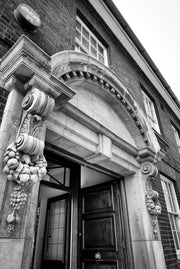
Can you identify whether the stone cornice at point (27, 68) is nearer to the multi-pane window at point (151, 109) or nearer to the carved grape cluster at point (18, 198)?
the carved grape cluster at point (18, 198)

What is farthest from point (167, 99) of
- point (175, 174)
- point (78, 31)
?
point (78, 31)

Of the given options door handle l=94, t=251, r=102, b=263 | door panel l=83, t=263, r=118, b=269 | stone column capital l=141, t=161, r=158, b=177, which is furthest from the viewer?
stone column capital l=141, t=161, r=158, b=177

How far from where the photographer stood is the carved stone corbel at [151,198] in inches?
123

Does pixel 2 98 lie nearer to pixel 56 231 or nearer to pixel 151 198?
pixel 151 198

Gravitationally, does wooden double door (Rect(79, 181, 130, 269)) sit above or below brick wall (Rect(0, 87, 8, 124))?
below

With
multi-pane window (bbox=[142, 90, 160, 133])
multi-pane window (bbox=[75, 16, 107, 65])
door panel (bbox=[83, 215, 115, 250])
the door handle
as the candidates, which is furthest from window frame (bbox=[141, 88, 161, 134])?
the door handle

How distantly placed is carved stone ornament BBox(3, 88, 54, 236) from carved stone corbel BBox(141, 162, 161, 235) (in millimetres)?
2428

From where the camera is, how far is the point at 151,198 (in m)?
3.22

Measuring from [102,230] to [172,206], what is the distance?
9.00 ft

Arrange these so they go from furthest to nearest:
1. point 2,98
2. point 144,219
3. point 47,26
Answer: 1. point 144,219
2. point 47,26
3. point 2,98

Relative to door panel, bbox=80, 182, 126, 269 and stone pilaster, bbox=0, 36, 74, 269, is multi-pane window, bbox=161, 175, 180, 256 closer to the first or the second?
door panel, bbox=80, 182, 126, 269

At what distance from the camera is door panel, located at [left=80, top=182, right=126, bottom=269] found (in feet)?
9.96

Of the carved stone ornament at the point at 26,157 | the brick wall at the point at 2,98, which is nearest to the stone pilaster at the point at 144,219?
the carved stone ornament at the point at 26,157

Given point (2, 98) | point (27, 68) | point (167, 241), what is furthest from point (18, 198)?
point (167, 241)
